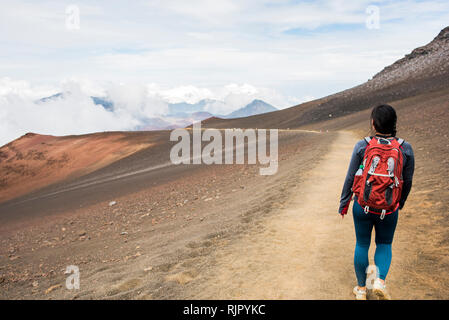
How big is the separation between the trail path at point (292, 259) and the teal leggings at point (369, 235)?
721mm

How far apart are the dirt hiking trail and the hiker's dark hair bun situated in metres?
2.03

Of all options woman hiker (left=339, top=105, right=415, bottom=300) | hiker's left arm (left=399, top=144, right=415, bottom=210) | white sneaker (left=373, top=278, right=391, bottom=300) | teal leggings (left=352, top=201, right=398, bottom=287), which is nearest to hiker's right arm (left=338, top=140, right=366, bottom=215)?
woman hiker (left=339, top=105, right=415, bottom=300)

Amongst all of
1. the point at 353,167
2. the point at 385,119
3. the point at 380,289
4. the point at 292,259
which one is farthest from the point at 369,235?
the point at 292,259

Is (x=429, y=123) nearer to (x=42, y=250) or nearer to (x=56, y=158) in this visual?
(x=42, y=250)

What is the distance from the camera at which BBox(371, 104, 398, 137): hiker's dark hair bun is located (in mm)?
3037

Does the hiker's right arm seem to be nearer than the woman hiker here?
No

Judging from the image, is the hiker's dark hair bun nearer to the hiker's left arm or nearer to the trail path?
the hiker's left arm

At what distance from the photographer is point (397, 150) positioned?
2.99 meters

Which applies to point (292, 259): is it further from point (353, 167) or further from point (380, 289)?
point (353, 167)

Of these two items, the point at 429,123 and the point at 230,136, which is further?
the point at 230,136

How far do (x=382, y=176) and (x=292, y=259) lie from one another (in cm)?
249

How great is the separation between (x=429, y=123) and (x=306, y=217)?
1647 centimetres

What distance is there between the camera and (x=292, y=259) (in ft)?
16.5
